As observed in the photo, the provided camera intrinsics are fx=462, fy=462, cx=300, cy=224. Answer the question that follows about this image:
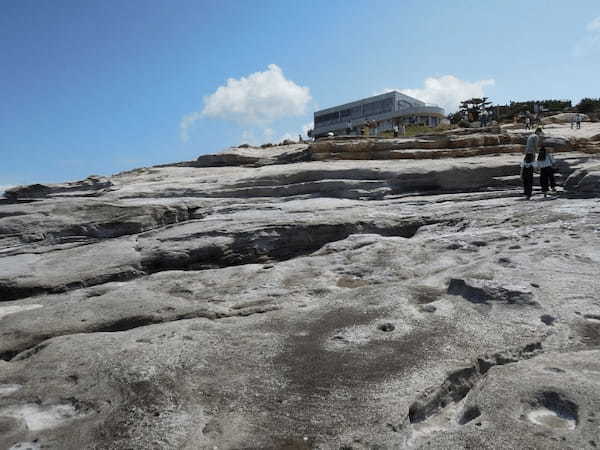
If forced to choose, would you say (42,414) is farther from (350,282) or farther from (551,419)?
(350,282)

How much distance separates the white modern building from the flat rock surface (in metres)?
53.6

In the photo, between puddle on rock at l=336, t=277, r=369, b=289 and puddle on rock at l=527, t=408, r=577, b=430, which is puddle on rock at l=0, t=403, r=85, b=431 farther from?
puddle on rock at l=336, t=277, r=369, b=289

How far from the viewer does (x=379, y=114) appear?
68500 mm

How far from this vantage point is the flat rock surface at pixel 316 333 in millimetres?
3311

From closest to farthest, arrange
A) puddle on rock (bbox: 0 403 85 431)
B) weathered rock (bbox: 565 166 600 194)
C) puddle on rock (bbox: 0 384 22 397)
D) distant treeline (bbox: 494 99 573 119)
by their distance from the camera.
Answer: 1. puddle on rock (bbox: 0 403 85 431)
2. puddle on rock (bbox: 0 384 22 397)
3. weathered rock (bbox: 565 166 600 194)
4. distant treeline (bbox: 494 99 573 119)

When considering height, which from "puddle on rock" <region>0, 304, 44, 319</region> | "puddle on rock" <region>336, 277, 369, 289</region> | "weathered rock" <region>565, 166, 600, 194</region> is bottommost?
"puddle on rock" <region>336, 277, 369, 289</region>

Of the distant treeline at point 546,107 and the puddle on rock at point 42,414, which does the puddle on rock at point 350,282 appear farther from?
the distant treeline at point 546,107

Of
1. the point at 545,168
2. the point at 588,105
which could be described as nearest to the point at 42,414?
the point at 545,168

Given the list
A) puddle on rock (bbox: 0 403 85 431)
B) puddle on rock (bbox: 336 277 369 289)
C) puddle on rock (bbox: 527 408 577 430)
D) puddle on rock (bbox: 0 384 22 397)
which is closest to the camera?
puddle on rock (bbox: 527 408 577 430)

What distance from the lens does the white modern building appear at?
63.4m

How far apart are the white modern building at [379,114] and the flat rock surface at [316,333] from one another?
2108 inches

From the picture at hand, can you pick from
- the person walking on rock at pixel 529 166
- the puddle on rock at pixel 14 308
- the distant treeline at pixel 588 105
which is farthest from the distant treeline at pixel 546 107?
the puddle on rock at pixel 14 308

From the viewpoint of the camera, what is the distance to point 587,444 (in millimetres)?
2748

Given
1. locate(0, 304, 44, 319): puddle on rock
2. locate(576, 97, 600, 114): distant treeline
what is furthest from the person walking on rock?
locate(576, 97, 600, 114): distant treeline
